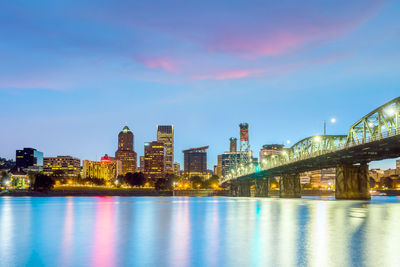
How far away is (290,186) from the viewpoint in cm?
17312

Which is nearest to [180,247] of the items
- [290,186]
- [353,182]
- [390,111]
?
[390,111]

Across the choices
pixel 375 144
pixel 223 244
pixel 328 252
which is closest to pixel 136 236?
pixel 223 244

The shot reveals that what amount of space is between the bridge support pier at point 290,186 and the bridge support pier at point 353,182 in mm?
56771

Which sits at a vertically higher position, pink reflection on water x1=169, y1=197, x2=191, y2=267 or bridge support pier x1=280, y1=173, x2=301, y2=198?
bridge support pier x1=280, y1=173, x2=301, y2=198

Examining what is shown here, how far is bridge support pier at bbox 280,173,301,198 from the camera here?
561 feet

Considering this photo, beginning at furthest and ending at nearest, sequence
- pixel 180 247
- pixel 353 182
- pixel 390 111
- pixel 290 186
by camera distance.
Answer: pixel 290 186 → pixel 353 182 → pixel 390 111 → pixel 180 247

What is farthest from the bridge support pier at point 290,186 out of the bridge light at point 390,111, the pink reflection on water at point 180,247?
the pink reflection on water at point 180,247

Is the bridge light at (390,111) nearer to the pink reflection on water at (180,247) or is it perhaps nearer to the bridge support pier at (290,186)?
the pink reflection on water at (180,247)

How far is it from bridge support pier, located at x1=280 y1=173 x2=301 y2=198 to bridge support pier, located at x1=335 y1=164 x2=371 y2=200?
56771mm

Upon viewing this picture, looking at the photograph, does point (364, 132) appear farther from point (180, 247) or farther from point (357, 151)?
point (180, 247)

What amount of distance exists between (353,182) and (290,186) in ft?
196

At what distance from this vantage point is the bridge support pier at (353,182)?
11338 centimetres

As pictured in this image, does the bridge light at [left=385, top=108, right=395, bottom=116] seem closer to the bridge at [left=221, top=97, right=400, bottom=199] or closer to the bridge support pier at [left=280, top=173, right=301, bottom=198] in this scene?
the bridge at [left=221, top=97, right=400, bottom=199]

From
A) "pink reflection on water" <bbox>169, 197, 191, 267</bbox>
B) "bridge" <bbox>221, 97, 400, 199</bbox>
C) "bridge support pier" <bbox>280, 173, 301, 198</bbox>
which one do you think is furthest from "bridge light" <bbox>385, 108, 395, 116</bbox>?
"bridge support pier" <bbox>280, 173, 301, 198</bbox>
